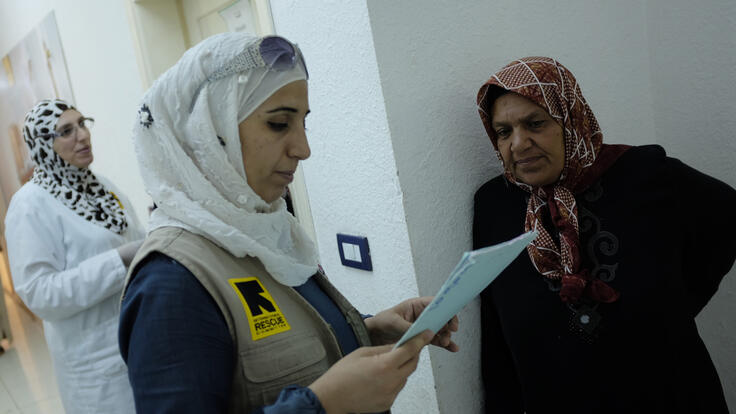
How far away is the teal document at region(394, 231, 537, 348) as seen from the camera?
0.70m

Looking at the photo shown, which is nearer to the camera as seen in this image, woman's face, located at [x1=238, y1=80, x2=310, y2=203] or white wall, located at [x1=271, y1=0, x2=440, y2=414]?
woman's face, located at [x1=238, y1=80, x2=310, y2=203]

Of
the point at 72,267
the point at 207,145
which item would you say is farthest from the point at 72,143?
the point at 207,145

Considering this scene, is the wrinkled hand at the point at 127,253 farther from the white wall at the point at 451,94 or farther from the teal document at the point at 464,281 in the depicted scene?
the teal document at the point at 464,281

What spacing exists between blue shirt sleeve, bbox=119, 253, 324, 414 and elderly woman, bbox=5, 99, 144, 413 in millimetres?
1129

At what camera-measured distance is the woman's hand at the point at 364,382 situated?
75 centimetres

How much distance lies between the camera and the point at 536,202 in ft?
4.71

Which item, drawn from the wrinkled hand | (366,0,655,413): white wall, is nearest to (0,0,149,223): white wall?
the wrinkled hand

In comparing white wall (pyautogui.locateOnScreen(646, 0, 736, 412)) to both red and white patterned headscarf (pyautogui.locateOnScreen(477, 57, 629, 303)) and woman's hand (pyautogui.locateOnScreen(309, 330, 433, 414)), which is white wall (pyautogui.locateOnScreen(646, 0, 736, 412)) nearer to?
red and white patterned headscarf (pyautogui.locateOnScreen(477, 57, 629, 303))

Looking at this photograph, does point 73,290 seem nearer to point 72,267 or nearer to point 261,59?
point 72,267

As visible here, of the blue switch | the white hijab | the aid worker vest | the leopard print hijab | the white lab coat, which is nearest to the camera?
the aid worker vest

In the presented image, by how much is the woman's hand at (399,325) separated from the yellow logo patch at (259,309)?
32cm

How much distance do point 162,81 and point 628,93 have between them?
1.71 m

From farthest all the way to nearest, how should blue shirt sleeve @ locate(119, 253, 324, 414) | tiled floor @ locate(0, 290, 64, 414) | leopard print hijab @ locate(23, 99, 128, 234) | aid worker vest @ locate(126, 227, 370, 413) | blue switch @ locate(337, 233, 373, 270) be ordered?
tiled floor @ locate(0, 290, 64, 414)
leopard print hijab @ locate(23, 99, 128, 234)
blue switch @ locate(337, 233, 373, 270)
aid worker vest @ locate(126, 227, 370, 413)
blue shirt sleeve @ locate(119, 253, 324, 414)

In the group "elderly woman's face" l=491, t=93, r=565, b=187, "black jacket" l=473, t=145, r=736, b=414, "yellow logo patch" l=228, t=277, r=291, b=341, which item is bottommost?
"black jacket" l=473, t=145, r=736, b=414
